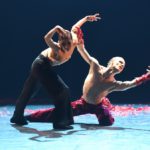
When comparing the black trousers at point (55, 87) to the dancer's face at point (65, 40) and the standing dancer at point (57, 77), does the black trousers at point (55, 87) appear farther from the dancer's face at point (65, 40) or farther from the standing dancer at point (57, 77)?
the dancer's face at point (65, 40)

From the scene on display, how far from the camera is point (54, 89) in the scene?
3809 mm

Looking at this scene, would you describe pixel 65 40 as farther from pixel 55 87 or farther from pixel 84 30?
pixel 84 30

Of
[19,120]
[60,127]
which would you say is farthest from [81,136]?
[19,120]

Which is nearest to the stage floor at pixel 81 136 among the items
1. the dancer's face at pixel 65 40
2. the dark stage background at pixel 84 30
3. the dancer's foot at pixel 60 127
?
the dancer's foot at pixel 60 127

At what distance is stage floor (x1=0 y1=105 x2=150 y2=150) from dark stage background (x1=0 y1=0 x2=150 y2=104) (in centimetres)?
174

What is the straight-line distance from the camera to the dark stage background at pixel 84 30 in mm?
5973

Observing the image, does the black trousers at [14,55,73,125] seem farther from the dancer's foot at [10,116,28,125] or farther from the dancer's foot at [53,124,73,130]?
the dancer's foot at [10,116,28,125]

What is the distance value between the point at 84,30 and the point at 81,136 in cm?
271

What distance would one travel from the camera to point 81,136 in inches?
138

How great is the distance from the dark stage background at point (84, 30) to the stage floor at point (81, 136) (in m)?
1.74

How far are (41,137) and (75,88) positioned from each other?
2630 millimetres

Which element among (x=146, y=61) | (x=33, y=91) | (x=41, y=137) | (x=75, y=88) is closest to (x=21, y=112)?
(x=33, y=91)

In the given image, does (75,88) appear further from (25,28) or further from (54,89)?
(54,89)

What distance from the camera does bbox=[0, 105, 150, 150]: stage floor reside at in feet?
10.3
